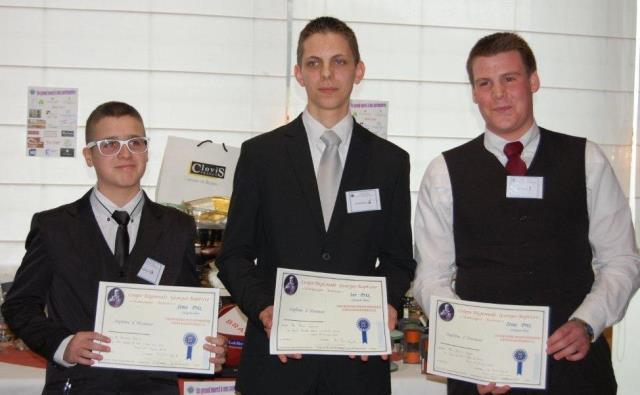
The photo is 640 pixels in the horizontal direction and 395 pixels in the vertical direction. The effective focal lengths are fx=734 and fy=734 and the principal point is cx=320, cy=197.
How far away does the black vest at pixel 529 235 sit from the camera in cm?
201

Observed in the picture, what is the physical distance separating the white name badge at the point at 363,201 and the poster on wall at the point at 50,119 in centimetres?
286

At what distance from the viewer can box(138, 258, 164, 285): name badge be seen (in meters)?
2.15

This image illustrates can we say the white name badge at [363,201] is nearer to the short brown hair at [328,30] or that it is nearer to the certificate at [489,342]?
the certificate at [489,342]

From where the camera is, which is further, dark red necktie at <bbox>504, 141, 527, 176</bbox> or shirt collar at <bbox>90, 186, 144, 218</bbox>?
shirt collar at <bbox>90, 186, 144, 218</bbox>

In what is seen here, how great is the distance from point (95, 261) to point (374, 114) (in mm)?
2772

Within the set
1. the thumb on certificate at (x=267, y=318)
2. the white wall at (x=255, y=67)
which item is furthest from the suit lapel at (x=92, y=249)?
the white wall at (x=255, y=67)

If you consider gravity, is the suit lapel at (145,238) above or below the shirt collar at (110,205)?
below

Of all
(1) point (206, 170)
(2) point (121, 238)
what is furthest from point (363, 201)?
(1) point (206, 170)

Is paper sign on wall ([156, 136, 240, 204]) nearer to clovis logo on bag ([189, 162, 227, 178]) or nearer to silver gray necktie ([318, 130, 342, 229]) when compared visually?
clovis logo on bag ([189, 162, 227, 178])

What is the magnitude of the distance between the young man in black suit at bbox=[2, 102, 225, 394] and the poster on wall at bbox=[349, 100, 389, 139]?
2465mm

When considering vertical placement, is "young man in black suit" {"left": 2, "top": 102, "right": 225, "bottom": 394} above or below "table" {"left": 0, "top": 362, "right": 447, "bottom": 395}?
above

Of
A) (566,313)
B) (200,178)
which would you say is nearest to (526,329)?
(566,313)

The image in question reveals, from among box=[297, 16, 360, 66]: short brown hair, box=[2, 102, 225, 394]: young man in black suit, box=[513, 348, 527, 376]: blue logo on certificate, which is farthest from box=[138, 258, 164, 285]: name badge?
box=[513, 348, 527, 376]: blue logo on certificate

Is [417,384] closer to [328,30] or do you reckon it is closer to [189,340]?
[189,340]
